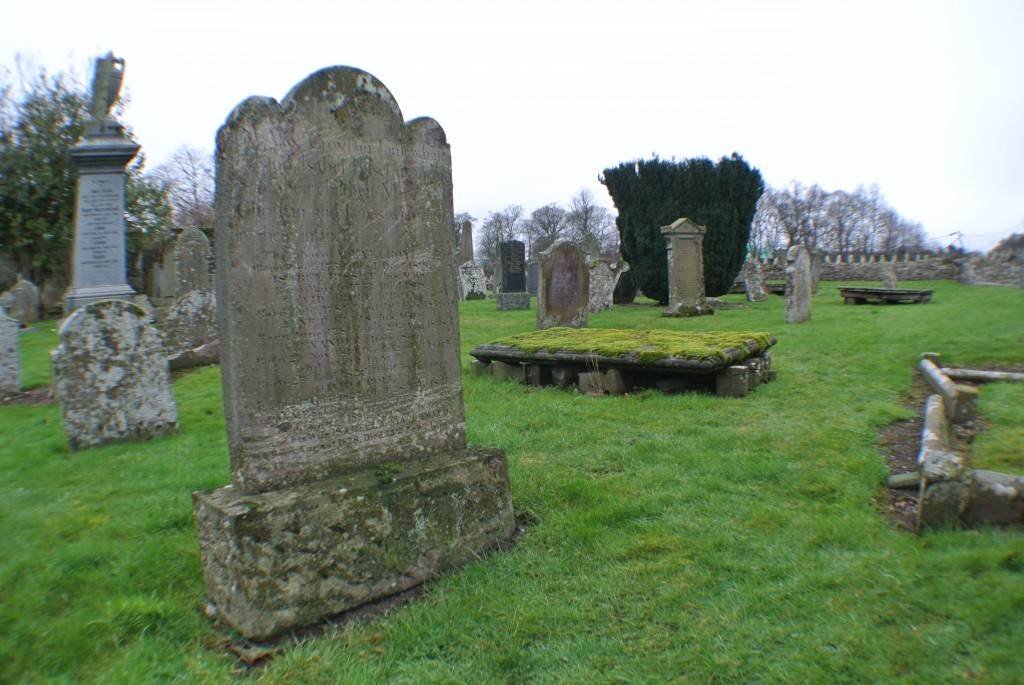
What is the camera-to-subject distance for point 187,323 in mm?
11664

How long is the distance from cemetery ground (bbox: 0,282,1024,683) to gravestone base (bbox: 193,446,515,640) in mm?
133

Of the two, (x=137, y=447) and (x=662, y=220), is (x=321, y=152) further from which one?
(x=662, y=220)

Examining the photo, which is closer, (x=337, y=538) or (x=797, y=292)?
(x=337, y=538)

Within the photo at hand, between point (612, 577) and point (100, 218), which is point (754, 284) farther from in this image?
point (612, 577)

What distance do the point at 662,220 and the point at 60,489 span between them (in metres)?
18.2

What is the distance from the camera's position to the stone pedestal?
39.0 ft

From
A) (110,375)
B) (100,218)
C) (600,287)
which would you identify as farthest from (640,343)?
(600,287)

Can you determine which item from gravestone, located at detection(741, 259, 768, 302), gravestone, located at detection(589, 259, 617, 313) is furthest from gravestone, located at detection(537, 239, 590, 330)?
gravestone, located at detection(741, 259, 768, 302)

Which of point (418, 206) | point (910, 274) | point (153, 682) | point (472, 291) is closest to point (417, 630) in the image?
point (153, 682)

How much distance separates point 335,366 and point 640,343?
5.12 metres

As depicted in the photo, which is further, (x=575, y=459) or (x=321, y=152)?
(x=575, y=459)

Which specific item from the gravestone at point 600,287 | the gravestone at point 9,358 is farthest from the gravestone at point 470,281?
the gravestone at point 9,358

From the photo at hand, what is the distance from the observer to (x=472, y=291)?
27.3 m

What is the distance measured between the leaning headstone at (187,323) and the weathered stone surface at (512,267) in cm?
1364
